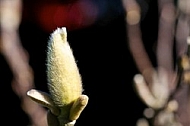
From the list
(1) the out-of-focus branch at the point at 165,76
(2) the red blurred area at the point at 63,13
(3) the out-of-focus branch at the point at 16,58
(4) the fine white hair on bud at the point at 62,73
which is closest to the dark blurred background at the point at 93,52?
(2) the red blurred area at the point at 63,13

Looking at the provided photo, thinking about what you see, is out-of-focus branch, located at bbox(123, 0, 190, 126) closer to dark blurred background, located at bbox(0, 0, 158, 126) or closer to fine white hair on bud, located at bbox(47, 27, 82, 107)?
fine white hair on bud, located at bbox(47, 27, 82, 107)

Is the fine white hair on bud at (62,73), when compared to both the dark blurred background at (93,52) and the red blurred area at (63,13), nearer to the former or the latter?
the dark blurred background at (93,52)

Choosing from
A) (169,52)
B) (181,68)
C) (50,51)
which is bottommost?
(169,52)

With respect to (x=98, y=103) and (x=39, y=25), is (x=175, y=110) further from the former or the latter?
(x=39, y=25)

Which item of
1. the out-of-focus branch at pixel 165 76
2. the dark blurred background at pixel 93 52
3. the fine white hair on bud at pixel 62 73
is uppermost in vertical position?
the fine white hair on bud at pixel 62 73

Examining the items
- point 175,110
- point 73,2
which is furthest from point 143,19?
point 175,110

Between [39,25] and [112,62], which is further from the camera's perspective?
[39,25]

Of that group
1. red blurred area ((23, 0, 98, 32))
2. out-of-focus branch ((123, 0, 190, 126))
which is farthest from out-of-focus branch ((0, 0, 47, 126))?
red blurred area ((23, 0, 98, 32))
